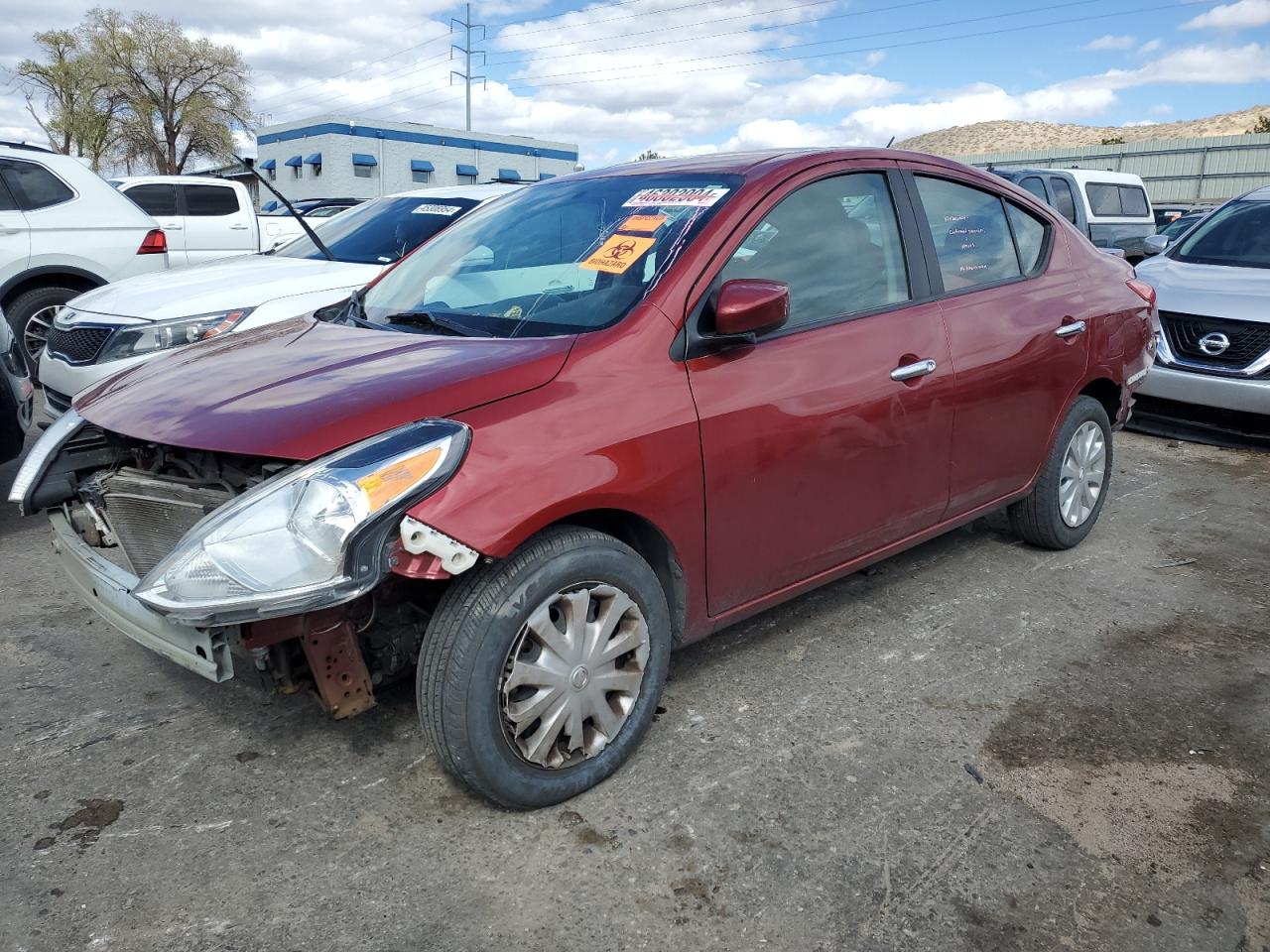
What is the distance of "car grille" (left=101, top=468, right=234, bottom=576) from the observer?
8.29ft

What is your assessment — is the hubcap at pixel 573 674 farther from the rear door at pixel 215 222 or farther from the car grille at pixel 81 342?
the rear door at pixel 215 222

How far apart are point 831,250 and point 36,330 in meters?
7.24

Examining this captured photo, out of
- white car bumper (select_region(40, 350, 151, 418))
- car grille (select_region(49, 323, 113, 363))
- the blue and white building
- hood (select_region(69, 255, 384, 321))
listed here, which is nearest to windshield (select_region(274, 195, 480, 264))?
hood (select_region(69, 255, 384, 321))

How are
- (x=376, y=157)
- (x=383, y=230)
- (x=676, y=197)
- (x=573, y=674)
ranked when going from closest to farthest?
(x=573, y=674) < (x=676, y=197) < (x=383, y=230) < (x=376, y=157)

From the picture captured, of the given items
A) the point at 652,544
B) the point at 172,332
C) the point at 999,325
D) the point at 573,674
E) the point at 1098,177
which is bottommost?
the point at 573,674

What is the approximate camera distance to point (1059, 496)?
14.3 feet

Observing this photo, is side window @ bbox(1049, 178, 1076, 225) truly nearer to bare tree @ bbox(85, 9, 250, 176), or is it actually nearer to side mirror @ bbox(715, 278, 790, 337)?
side mirror @ bbox(715, 278, 790, 337)

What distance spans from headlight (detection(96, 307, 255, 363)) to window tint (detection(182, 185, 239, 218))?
8.20 metres

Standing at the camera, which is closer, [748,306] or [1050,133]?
[748,306]

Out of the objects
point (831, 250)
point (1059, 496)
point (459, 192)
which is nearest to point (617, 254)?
point (831, 250)

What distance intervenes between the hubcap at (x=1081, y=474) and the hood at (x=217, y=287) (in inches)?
149

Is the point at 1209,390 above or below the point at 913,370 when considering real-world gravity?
below

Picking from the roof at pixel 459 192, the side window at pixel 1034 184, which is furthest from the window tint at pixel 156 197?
the side window at pixel 1034 184

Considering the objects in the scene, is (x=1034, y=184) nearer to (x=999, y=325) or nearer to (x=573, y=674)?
(x=999, y=325)
